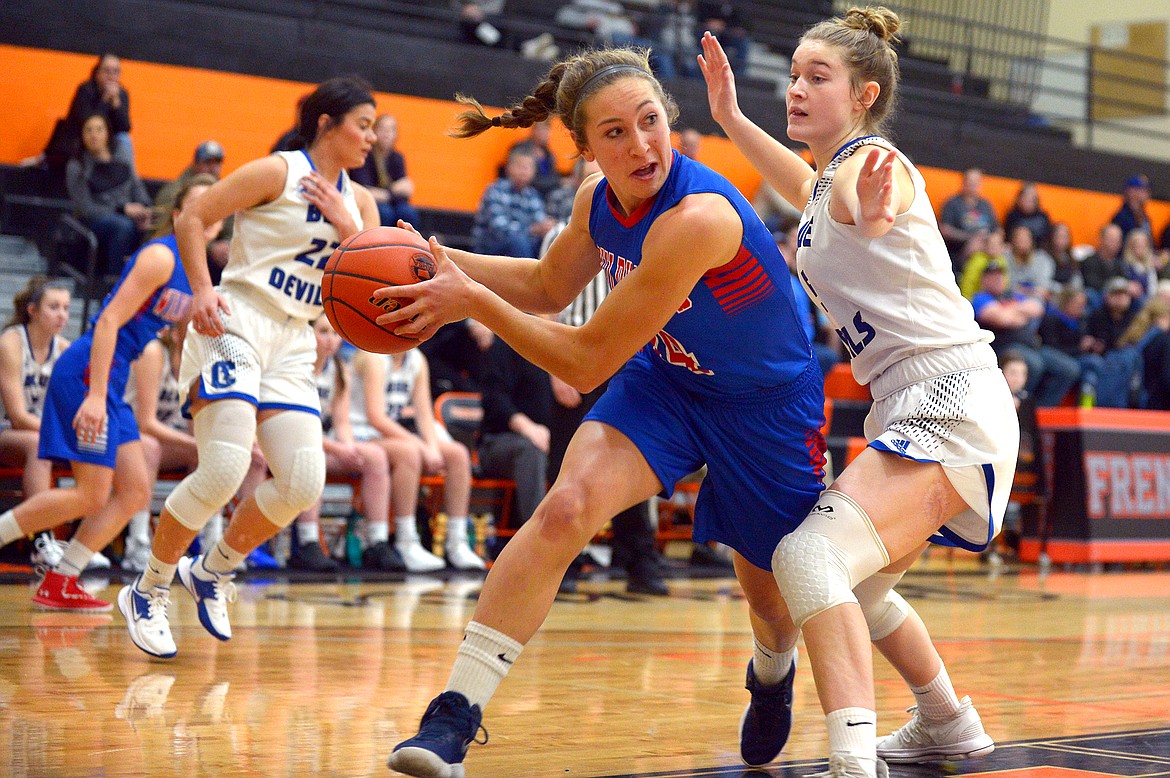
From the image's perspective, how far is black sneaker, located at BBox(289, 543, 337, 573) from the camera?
7.87 metres

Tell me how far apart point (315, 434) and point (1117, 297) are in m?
10.7

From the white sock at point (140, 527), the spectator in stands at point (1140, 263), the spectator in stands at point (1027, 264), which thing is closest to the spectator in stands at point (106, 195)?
the white sock at point (140, 527)

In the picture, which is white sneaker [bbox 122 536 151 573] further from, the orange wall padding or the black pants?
the orange wall padding

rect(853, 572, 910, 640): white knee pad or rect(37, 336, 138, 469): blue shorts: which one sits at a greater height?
rect(37, 336, 138, 469): blue shorts

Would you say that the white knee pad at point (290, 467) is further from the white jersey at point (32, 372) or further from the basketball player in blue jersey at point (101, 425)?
the white jersey at point (32, 372)

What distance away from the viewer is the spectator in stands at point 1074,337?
12773 millimetres

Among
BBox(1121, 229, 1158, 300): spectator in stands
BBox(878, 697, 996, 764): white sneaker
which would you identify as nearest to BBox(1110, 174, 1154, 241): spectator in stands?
BBox(1121, 229, 1158, 300): spectator in stands

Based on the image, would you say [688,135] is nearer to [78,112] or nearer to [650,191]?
[78,112]

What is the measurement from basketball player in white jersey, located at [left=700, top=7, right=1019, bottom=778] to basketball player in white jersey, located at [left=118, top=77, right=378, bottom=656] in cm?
210

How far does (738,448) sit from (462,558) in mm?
5228

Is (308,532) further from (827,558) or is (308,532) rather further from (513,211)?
(827,558)

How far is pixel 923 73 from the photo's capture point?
18.0m

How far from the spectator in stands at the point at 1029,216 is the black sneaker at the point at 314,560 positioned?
9454mm


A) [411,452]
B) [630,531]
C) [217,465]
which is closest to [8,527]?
[217,465]
